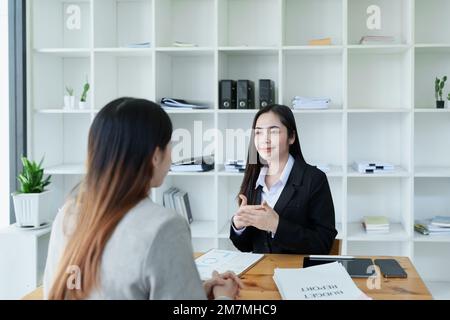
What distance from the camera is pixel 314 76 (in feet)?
12.2

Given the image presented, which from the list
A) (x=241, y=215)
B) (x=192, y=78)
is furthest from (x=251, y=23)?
(x=241, y=215)

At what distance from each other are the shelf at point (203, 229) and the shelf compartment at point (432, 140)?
1.55 meters

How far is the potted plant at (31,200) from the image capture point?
3.15 metres

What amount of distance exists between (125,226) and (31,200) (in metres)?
2.30

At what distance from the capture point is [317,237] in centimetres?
215

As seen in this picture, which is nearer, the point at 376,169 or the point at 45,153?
the point at 376,169

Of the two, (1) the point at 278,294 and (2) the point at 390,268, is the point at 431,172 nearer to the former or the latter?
(2) the point at 390,268

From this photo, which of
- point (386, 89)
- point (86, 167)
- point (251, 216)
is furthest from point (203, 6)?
point (86, 167)

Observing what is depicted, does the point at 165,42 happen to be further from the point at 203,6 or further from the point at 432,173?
the point at 432,173

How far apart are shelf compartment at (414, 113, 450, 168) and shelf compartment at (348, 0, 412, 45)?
59cm

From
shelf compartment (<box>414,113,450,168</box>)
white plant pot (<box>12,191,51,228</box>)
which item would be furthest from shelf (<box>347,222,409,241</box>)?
white plant pot (<box>12,191,51,228</box>)

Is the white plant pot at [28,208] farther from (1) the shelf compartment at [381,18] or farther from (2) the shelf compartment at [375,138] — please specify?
(1) the shelf compartment at [381,18]

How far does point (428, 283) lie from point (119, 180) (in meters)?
3.20

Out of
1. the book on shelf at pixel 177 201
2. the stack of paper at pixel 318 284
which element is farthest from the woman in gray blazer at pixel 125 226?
the book on shelf at pixel 177 201
